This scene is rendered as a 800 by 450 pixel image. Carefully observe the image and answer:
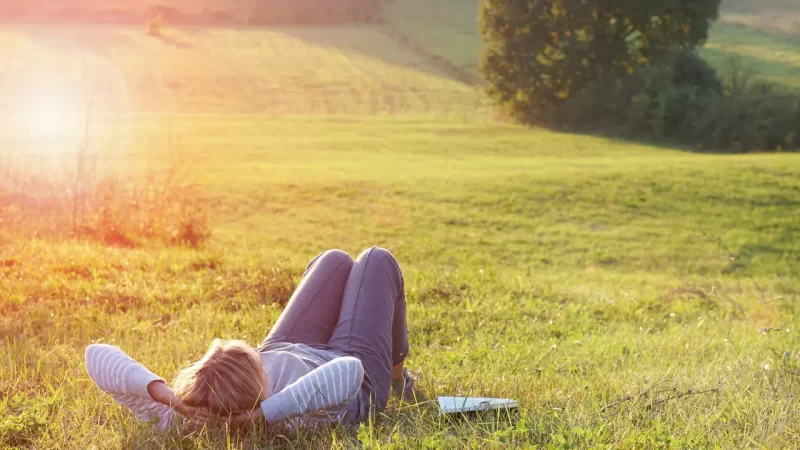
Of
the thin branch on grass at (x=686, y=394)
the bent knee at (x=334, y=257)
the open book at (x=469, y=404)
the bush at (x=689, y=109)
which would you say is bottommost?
the open book at (x=469, y=404)

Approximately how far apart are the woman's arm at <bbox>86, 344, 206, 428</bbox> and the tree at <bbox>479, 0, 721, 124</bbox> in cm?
3009

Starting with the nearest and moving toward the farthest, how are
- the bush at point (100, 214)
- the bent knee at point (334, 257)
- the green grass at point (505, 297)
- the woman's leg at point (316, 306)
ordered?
the green grass at point (505, 297) < the woman's leg at point (316, 306) < the bent knee at point (334, 257) < the bush at point (100, 214)

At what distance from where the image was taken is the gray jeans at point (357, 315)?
393cm

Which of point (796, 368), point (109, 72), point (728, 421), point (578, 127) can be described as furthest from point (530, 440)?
point (109, 72)

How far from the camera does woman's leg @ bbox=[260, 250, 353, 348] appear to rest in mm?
4195

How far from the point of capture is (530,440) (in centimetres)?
321

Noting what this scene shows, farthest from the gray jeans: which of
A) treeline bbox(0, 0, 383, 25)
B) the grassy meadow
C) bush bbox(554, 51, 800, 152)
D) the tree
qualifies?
treeline bbox(0, 0, 383, 25)

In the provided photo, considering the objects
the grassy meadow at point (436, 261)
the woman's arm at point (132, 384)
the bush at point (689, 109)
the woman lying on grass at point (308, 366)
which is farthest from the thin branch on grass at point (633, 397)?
the bush at point (689, 109)

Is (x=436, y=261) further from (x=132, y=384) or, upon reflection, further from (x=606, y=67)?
(x=606, y=67)

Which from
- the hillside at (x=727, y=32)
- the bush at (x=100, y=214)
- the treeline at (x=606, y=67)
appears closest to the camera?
the bush at (x=100, y=214)

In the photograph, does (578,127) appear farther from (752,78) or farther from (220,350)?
(220,350)

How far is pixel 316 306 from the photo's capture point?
4.27 m

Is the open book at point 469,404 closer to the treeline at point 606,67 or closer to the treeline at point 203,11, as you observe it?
the treeline at point 606,67

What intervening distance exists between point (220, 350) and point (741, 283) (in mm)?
10158
